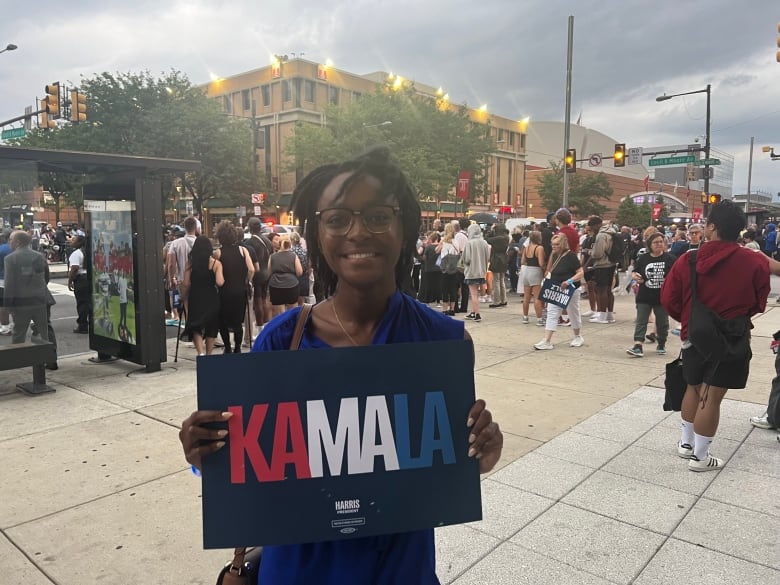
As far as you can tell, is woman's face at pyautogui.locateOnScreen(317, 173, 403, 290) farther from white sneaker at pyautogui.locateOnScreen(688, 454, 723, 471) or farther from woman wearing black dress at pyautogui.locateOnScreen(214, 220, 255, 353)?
woman wearing black dress at pyautogui.locateOnScreen(214, 220, 255, 353)

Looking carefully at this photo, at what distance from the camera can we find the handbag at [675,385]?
4402mm

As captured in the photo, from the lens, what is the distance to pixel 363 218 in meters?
1.52

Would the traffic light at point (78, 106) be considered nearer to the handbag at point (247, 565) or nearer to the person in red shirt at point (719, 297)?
the person in red shirt at point (719, 297)

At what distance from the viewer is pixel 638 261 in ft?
26.8

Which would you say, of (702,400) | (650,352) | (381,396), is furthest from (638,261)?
(381,396)

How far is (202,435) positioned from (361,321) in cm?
51

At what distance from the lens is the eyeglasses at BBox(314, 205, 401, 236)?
152 cm

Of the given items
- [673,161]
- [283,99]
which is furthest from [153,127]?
[673,161]

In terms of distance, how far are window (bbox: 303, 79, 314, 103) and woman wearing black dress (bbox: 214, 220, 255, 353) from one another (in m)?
49.0

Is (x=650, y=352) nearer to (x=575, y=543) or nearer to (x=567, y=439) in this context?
(x=567, y=439)

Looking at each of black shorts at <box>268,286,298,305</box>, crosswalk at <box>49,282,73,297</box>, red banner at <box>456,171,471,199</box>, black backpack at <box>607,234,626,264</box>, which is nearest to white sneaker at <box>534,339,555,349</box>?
black backpack at <box>607,234,626,264</box>

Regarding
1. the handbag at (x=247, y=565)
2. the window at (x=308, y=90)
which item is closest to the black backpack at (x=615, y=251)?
the handbag at (x=247, y=565)

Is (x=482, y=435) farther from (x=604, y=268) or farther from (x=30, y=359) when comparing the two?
(x=604, y=268)

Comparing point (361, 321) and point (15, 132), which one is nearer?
point (361, 321)
